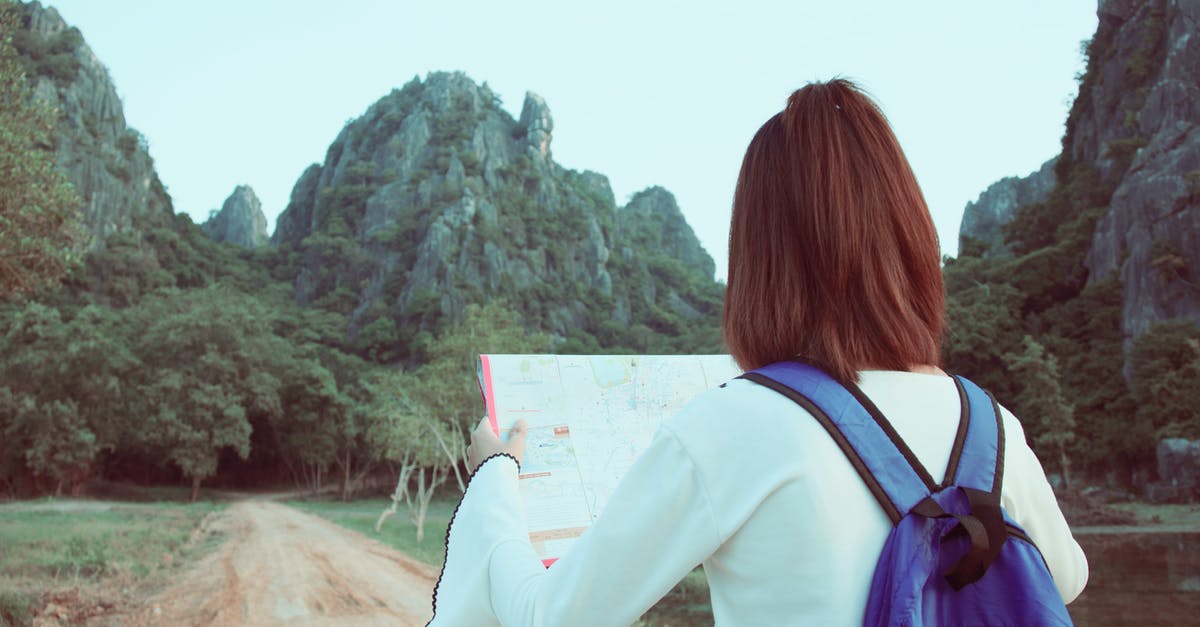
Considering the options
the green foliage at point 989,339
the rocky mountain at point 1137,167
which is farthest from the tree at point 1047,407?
the rocky mountain at point 1137,167

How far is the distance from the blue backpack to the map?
679 mm

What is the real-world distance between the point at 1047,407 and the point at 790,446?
26701 mm

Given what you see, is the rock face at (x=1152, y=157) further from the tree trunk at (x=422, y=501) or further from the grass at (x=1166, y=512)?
the tree trunk at (x=422, y=501)

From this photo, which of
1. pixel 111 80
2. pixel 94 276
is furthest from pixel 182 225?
pixel 94 276

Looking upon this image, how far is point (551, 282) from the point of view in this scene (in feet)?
199

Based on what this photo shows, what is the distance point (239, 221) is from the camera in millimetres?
77562

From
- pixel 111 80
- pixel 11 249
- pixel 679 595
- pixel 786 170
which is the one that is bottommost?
pixel 679 595

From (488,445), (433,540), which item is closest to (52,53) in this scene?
(433,540)

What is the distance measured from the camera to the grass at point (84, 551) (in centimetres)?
996

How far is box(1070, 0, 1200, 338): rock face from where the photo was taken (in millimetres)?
24562

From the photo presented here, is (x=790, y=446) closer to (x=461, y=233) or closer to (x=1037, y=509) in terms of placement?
(x=1037, y=509)

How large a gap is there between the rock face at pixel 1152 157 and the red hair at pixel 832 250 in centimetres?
2844

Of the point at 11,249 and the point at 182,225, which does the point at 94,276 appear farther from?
the point at 11,249

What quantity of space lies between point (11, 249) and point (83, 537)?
7.34 metres
